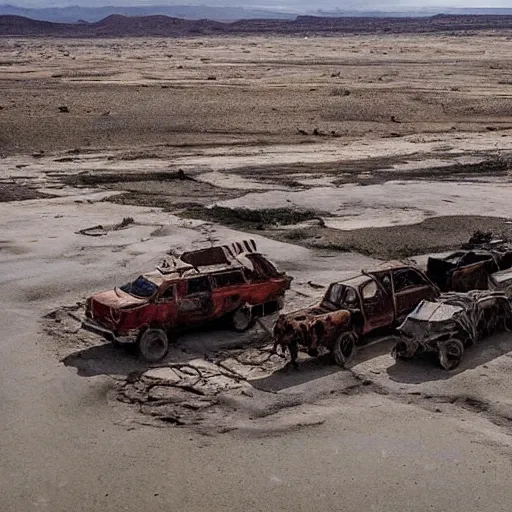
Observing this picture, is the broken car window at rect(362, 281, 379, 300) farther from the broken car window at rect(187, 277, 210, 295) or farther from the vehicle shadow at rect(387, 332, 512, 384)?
the broken car window at rect(187, 277, 210, 295)

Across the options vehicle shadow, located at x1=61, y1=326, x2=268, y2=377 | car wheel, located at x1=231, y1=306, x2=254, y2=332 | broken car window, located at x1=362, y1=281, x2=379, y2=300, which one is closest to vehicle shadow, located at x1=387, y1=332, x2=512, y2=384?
broken car window, located at x1=362, y1=281, x2=379, y2=300

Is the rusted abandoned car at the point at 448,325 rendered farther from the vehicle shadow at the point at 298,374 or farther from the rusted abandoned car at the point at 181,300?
the rusted abandoned car at the point at 181,300

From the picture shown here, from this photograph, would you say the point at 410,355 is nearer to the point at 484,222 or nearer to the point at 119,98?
the point at 484,222

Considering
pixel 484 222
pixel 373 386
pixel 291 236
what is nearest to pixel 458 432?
pixel 373 386

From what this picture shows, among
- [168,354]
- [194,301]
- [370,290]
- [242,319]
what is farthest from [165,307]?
[370,290]

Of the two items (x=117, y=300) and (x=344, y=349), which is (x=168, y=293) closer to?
(x=117, y=300)

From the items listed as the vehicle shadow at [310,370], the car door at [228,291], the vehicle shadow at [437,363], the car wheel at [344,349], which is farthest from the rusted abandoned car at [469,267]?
the car door at [228,291]
